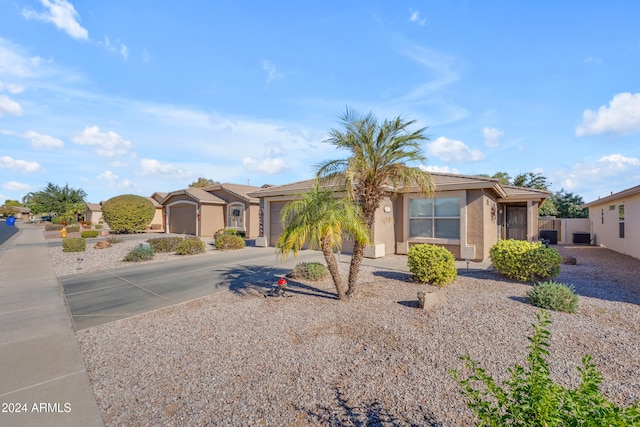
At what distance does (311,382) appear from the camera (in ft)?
12.2

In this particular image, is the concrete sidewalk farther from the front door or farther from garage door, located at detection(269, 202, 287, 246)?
the front door

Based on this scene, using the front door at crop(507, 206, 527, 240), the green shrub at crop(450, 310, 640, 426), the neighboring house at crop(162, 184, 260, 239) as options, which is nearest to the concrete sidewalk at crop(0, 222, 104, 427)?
the green shrub at crop(450, 310, 640, 426)

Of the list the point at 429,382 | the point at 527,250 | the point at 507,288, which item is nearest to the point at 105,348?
the point at 429,382

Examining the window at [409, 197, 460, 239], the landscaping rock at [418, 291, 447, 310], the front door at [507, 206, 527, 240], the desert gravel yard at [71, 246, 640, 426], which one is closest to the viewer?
the desert gravel yard at [71, 246, 640, 426]

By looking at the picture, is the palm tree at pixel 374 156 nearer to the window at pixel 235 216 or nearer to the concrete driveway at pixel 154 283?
the concrete driveway at pixel 154 283

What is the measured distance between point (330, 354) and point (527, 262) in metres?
6.83

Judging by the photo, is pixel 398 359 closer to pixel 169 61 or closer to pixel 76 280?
pixel 76 280

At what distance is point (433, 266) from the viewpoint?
310 inches

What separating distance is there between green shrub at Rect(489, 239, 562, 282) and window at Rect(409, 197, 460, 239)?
11.4 ft

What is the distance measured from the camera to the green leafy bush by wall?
959 inches

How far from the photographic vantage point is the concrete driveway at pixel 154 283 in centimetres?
680

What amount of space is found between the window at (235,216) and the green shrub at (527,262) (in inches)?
747

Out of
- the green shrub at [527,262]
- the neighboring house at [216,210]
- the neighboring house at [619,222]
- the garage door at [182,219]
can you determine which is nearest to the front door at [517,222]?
the neighboring house at [619,222]

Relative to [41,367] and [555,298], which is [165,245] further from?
[555,298]
